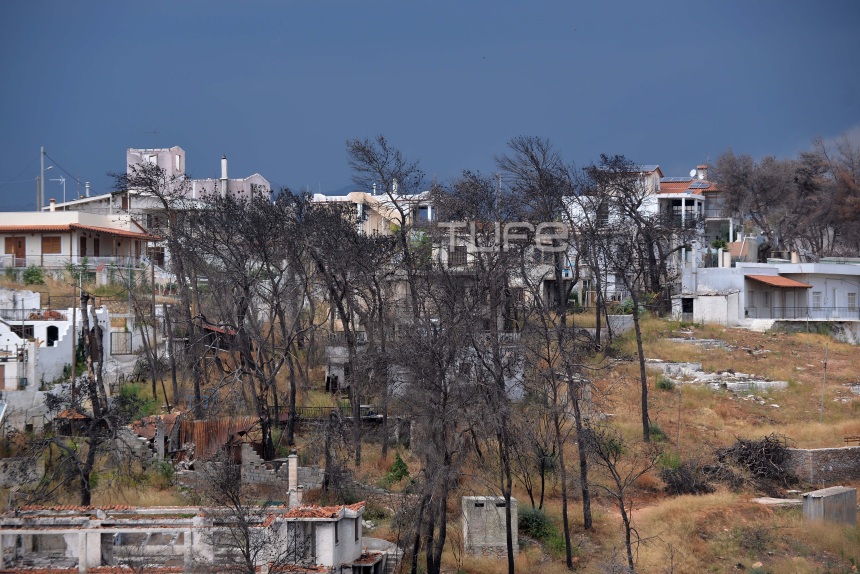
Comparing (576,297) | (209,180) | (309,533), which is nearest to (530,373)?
(309,533)

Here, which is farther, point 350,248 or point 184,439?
point 350,248

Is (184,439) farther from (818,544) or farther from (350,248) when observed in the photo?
(818,544)

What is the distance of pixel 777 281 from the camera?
49062 millimetres

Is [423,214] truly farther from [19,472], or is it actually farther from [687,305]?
[19,472]

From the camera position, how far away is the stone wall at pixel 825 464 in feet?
96.7

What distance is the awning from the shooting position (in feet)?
160

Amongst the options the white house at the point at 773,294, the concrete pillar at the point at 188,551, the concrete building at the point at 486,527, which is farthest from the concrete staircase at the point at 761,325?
the concrete pillar at the point at 188,551

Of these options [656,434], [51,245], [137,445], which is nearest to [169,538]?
[137,445]

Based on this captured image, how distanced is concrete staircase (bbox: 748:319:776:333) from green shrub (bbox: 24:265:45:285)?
32.8 metres

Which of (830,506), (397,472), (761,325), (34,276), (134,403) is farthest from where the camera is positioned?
(761,325)

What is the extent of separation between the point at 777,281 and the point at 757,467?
2196 centimetres

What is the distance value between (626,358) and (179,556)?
2235cm

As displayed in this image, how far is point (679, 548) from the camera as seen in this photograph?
24.7 metres

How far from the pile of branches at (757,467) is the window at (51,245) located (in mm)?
31831
